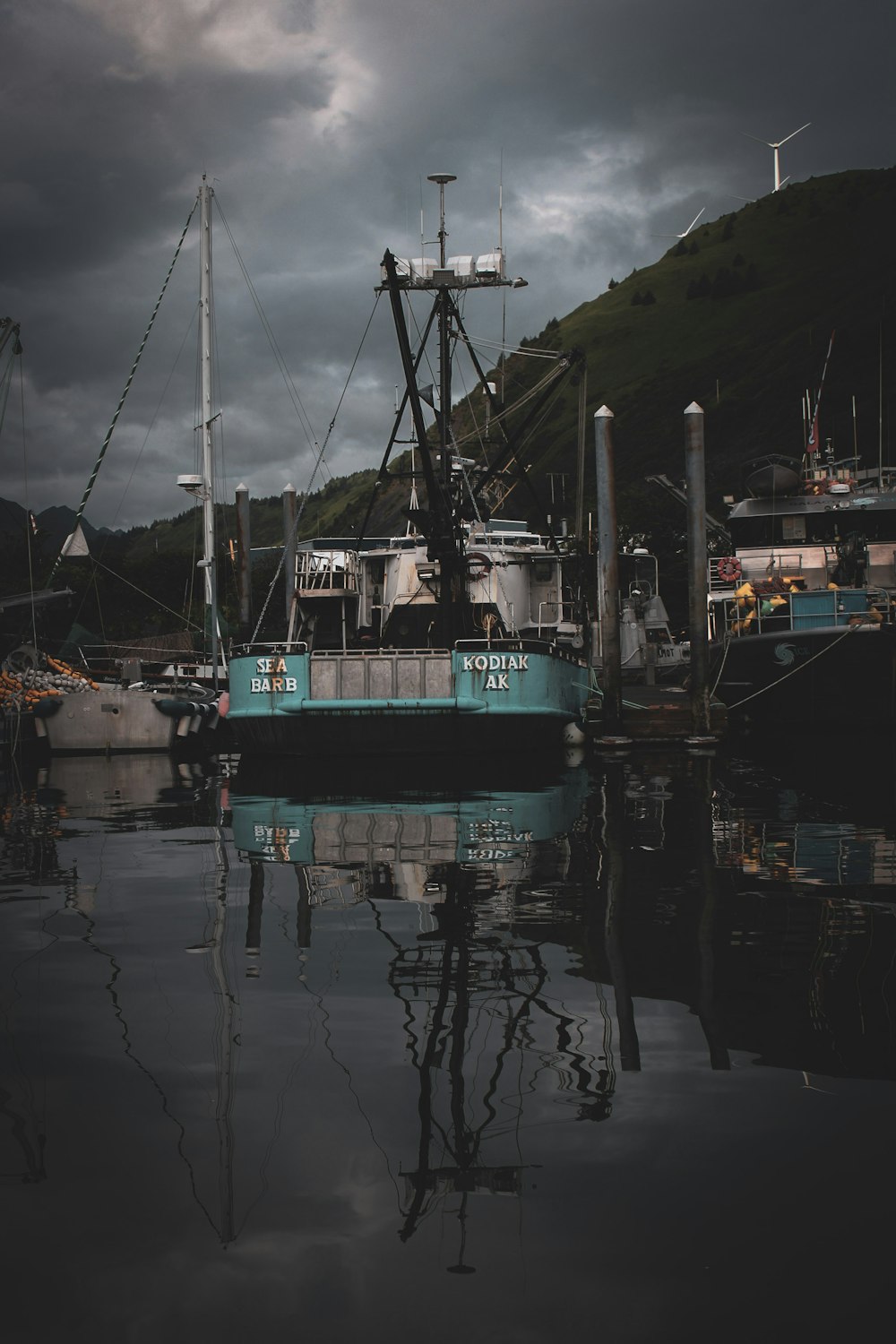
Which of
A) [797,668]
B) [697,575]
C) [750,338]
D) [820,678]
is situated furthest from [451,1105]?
[750,338]

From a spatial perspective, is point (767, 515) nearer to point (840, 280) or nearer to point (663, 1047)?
point (663, 1047)

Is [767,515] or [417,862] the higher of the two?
[767,515]

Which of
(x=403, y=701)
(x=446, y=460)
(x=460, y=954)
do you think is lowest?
(x=460, y=954)

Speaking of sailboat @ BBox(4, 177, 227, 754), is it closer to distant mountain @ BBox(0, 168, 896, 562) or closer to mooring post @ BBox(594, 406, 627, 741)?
mooring post @ BBox(594, 406, 627, 741)

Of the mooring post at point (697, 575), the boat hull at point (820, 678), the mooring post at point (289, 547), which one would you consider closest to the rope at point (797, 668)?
the boat hull at point (820, 678)

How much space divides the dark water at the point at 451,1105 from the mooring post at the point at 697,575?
585 inches

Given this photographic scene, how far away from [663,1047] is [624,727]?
68.9 feet

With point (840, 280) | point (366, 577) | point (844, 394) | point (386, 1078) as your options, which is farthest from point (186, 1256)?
point (840, 280)

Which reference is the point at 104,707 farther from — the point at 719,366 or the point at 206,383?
the point at 719,366

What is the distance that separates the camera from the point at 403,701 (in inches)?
870

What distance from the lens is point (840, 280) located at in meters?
139

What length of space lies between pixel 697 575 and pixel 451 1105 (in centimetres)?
2138

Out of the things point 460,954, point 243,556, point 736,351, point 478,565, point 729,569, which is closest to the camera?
point 460,954

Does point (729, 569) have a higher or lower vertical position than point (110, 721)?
higher
